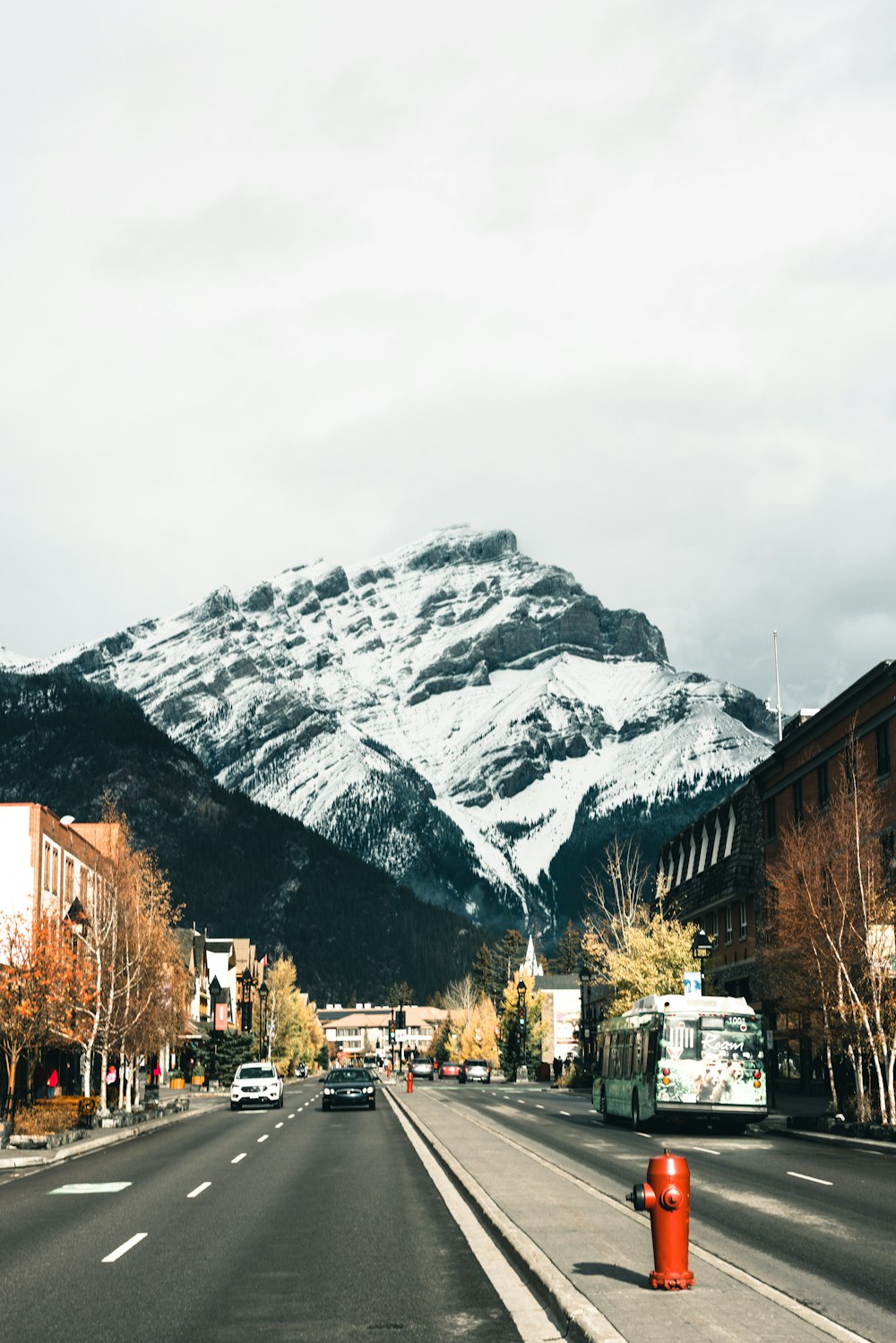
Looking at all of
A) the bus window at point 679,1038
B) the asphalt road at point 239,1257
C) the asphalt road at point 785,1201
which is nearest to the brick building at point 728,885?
the asphalt road at point 785,1201

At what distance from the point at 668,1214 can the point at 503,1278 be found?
226cm

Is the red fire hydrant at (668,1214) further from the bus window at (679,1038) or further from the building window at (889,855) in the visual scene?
the building window at (889,855)

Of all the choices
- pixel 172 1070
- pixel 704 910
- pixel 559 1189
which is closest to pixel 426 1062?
pixel 172 1070

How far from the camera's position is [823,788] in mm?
58094

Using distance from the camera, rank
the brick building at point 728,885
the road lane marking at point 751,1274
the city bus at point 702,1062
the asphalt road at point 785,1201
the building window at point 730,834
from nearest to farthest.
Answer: the road lane marking at point 751,1274 → the asphalt road at point 785,1201 → the city bus at point 702,1062 → the brick building at point 728,885 → the building window at point 730,834

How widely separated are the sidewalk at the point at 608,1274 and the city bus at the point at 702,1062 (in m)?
→ 13.4

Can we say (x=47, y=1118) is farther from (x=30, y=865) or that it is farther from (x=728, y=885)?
(x=728, y=885)

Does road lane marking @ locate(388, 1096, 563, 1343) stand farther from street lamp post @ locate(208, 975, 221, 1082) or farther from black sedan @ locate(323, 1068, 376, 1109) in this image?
street lamp post @ locate(208, 975, 221, 1082)

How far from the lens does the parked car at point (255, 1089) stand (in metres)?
61.2

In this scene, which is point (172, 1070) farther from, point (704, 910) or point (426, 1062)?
point (704, 910)

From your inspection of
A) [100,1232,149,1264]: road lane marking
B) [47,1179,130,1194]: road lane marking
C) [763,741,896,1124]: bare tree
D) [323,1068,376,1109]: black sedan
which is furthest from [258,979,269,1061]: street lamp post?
[100,1232,149,1264]: road lane marking

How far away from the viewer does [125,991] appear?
4947cm

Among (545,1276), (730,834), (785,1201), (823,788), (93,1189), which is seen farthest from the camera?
(730,834)

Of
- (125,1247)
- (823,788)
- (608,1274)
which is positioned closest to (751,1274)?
(608,1274)
